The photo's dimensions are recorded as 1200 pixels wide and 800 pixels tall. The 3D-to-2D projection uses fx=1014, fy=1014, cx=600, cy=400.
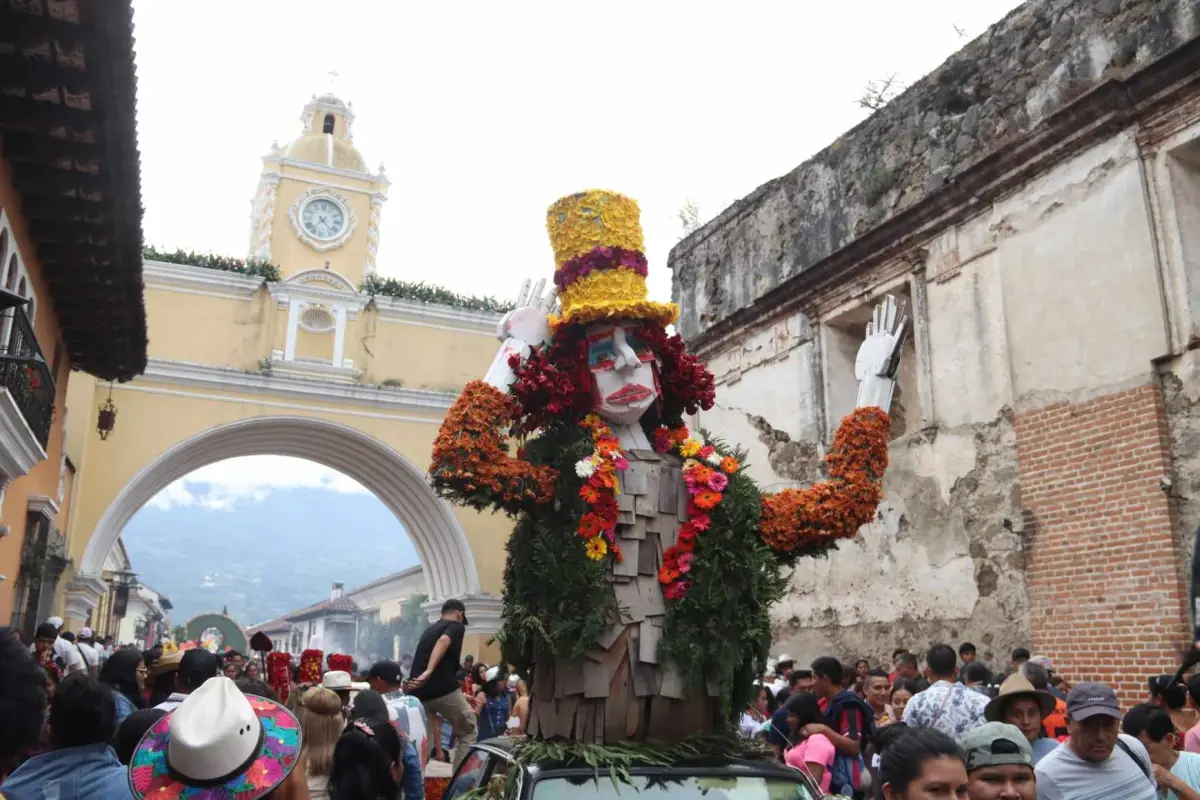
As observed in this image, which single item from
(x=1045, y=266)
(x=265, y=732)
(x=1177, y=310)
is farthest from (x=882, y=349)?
(x=1045, y=266)

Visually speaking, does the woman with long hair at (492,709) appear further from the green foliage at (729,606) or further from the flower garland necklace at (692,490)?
the green foliage at (729,606)

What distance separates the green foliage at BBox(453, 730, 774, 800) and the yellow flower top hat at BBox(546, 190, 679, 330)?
6.48 ft

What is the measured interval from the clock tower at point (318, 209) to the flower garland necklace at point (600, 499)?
64.9 feet

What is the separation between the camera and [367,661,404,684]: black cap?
6.85 metres

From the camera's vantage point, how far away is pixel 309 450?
76.5 ft

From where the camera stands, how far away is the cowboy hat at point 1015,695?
4.42 metres

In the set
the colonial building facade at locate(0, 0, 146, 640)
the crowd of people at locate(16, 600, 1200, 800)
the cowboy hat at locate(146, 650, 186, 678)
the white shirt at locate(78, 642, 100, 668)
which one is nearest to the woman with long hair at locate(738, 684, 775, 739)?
the crowd of people at locate(16, 600, 1200, 800)

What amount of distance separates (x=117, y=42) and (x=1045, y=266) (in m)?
8.09

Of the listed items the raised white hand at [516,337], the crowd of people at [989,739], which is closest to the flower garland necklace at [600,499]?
the raised white hand at [516,337]

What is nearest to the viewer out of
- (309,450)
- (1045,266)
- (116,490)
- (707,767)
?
(707,767)

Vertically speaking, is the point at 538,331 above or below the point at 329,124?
below

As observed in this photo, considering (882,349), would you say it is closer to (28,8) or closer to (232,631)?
(28,8)

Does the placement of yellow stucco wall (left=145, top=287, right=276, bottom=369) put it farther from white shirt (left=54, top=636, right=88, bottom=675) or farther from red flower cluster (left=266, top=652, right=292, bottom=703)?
red flower cluster (left=266, top=652, right=292, bottom=703)

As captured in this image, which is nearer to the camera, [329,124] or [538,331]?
[538,331]
